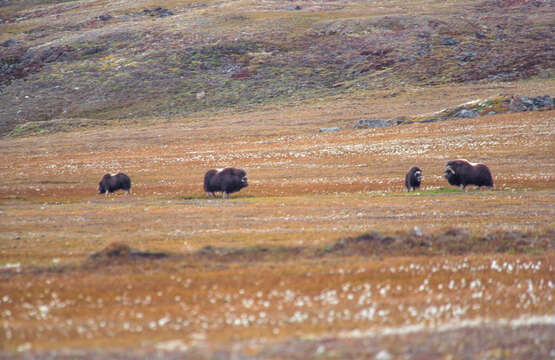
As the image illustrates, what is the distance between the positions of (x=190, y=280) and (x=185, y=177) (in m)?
37.9

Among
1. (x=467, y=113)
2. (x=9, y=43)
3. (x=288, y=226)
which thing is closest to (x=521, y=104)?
(x=467, y=113)

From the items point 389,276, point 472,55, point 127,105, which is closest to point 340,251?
point 389,276

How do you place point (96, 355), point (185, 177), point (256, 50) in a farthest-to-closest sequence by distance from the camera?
point (256, 50) < point (185, 177) < point (96, 355)

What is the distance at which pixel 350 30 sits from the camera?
16350 centimetres

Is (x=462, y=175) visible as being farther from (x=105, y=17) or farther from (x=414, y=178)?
(x=105, y=17)

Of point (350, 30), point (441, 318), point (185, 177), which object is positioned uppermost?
point (350, 30)

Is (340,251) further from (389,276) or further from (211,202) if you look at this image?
(211,202)

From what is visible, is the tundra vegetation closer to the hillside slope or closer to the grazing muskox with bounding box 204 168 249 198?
the grazing muskox with bounding box 204 168 249 198

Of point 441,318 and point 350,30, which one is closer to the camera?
point 441,318

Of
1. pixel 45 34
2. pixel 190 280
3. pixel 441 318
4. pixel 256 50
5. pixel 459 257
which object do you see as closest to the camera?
pixel 441 318

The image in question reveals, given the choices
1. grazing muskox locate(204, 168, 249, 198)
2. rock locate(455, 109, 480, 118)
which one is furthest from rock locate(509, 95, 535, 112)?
grazing muskox locate(204, 168, 249, 198)

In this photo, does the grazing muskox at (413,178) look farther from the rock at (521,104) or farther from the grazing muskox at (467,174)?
the rock at (521,104)

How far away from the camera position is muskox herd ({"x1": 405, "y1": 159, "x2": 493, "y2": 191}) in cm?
3800

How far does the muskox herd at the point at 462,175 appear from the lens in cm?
3800
